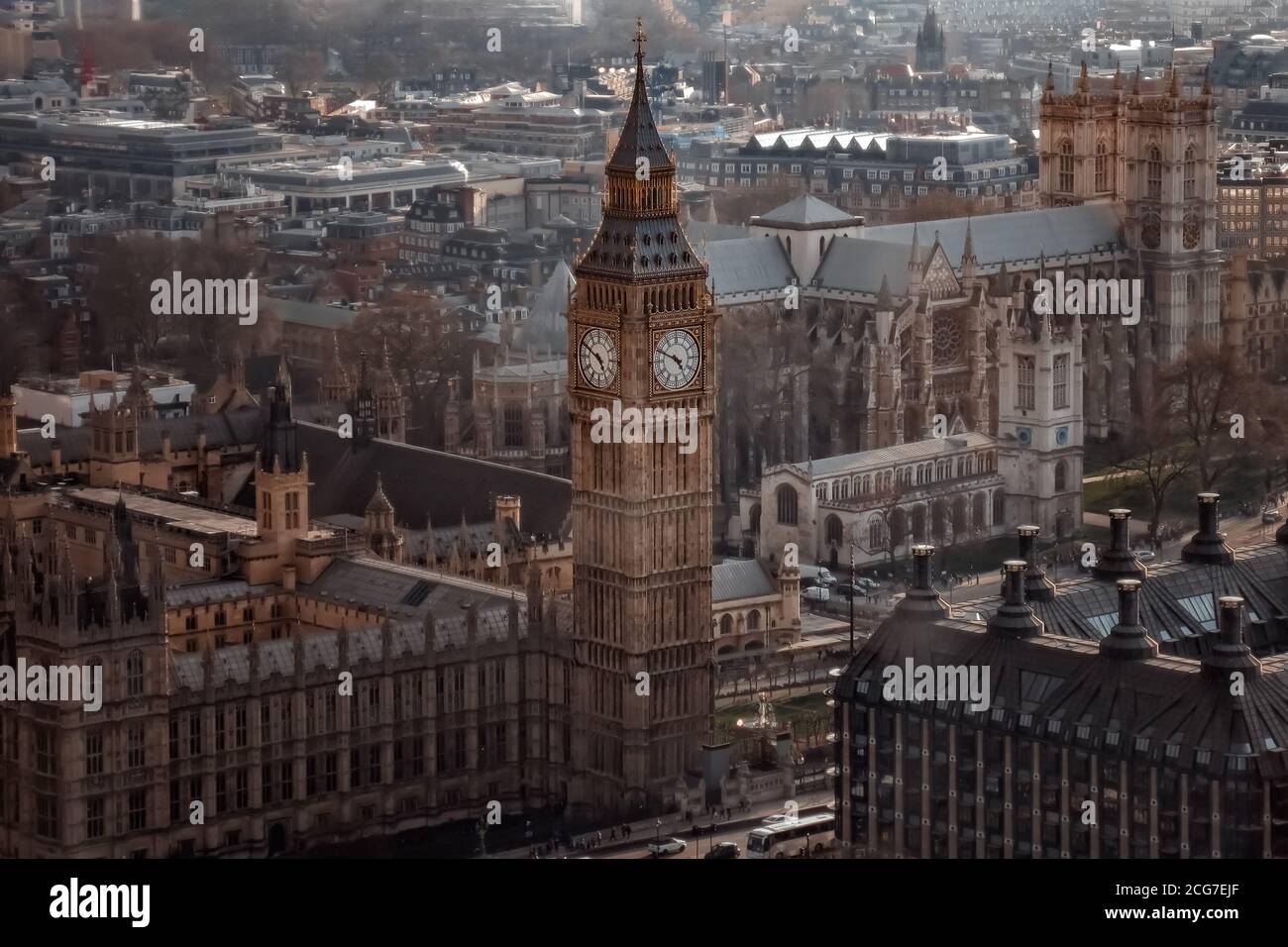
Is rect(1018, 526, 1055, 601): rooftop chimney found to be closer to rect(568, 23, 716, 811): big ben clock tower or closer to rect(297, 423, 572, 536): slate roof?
rect(568, 23, 716, 811): big ben clock tower

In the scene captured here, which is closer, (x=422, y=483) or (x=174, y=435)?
(x=422, y=483)

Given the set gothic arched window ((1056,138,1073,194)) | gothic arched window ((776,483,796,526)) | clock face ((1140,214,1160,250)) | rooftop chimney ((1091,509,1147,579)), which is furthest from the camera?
gothic arched window ((1056,138,1073,194))

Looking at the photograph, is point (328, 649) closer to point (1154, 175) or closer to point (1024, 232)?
point (1024, 232)

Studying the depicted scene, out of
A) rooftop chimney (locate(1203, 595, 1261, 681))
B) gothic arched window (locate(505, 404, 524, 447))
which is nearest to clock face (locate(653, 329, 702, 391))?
rooftop chimney (locate(1203, 595, 1261, 681))

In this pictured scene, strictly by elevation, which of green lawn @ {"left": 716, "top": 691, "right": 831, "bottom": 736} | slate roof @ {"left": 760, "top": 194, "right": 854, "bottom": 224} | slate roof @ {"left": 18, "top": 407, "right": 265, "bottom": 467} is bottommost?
green lawn @ {"left": 716, "top": 691, "right": 831, "bottom": 736}

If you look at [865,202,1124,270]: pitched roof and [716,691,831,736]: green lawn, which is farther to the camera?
[865,202,1124,270]: pitched roof

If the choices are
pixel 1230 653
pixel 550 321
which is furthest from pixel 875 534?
pixel 1230 653

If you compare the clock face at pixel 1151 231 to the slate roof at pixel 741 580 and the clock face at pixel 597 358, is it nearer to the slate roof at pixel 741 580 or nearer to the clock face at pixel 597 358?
the slate roof at pixel 741 580
